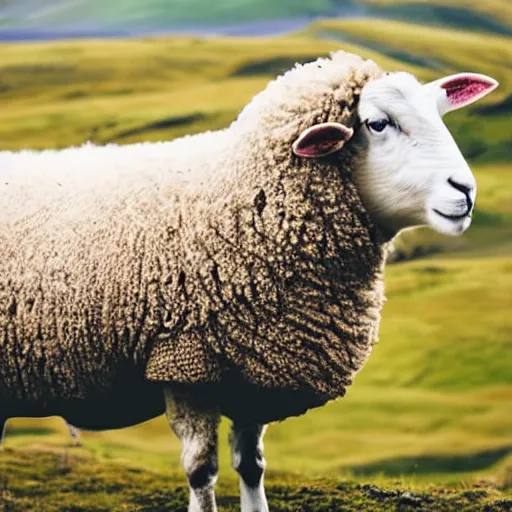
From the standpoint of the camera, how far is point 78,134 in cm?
1110

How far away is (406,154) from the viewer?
3.52m

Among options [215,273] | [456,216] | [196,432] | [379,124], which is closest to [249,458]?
[196,432]

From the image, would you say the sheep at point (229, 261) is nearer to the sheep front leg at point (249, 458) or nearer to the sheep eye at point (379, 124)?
the sheep eye at point (379, 124)

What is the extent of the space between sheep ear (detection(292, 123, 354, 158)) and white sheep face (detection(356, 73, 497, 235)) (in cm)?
11

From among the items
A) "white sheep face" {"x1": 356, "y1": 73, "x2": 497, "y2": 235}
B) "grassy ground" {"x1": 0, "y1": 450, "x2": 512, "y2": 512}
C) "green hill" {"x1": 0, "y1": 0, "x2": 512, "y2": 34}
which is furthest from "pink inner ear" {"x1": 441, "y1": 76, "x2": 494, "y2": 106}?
"green hill" {"x1": 0, "y1": 0, "x2": 512, "y2": 34}

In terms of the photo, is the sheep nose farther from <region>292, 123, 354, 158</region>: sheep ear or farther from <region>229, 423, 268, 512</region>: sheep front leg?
<region>229, 423, 268, 512</region>: sheep front leg

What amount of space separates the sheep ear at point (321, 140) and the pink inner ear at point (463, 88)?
1.69 ft

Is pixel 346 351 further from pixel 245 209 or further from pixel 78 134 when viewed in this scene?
pixel 78 134

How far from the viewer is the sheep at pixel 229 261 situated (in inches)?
144

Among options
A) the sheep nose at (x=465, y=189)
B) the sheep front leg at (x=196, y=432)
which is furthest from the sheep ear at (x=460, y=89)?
the sheep front leg at (x=196, y=432)

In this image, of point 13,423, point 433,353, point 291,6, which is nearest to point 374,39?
point 291,6

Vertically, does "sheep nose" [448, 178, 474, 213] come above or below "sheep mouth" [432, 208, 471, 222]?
above

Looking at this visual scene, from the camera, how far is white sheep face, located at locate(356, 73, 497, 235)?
345 centimetres

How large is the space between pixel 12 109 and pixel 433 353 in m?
5.94
